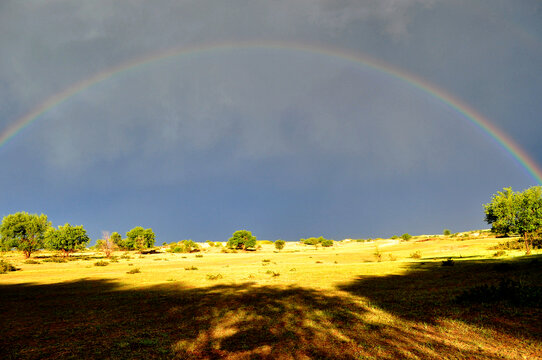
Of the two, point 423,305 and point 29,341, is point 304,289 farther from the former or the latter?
point 29,341

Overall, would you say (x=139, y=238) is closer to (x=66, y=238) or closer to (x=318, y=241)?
(x=66, y=238)

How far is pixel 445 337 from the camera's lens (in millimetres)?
7398

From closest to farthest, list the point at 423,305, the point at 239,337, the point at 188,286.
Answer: the point at 239,337, the point at 423,305, the point at 188,286

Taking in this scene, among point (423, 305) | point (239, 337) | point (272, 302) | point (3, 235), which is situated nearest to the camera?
point (239, 337)

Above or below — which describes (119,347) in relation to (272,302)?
above

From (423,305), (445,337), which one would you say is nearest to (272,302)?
(423,305)

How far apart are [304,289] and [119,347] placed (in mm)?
11317

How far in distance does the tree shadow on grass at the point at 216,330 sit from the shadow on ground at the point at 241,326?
35mm

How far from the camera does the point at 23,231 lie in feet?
220

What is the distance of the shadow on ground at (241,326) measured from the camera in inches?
275

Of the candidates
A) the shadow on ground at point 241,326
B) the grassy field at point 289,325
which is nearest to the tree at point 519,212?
the grassy field at point 289,325

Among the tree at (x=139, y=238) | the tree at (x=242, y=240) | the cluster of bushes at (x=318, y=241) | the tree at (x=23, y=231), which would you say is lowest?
the cluster of bushes at (x=318, y=241)

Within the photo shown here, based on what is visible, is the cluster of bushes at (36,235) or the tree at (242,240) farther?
the tree at (242,240)

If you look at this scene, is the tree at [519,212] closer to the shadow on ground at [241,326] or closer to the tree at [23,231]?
the shadow on ground at [241,326]
